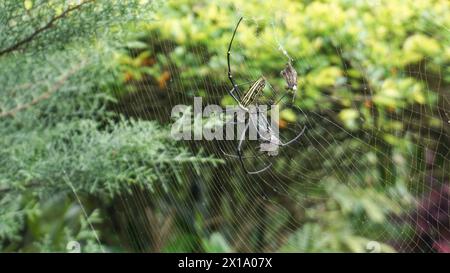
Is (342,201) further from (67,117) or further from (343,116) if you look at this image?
(67,117)

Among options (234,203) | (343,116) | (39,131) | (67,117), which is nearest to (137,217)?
(234,203)

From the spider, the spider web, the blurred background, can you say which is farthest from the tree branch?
the spider web

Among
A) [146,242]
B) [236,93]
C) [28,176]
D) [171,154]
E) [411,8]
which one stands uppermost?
[411,8]

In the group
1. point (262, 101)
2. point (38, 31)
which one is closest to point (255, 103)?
Result: point (262, 101)

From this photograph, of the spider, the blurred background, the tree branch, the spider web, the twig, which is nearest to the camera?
the tree branch

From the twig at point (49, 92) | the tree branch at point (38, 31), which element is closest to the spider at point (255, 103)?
the tree branch at point (38, 31)

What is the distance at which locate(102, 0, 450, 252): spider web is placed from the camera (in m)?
2.56

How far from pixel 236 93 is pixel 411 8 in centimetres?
78

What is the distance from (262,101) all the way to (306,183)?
0.73 metres

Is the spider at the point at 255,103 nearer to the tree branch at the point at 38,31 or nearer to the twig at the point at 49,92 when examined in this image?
the tree branch at the point at 38,31

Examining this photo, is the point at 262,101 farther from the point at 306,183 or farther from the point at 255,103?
the point at 306,183

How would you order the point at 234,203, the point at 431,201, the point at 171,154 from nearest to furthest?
the point at 171,154 < the point at 431,201 < the point at 234,203

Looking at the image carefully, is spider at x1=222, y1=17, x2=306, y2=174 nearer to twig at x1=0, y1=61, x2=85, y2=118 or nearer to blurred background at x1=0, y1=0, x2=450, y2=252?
blurred background at x1=0, y1=0, x2=450, y2=252

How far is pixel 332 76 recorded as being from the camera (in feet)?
8.64
